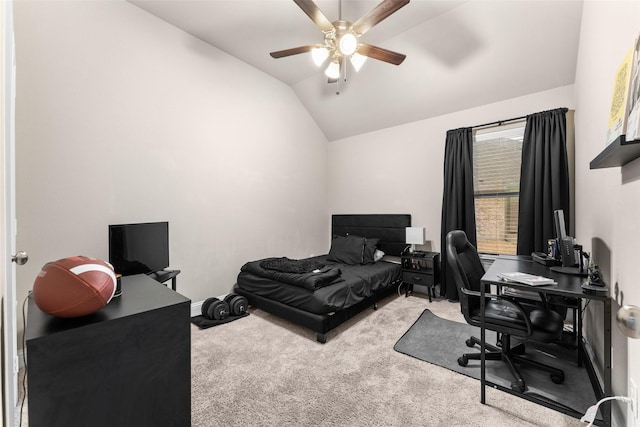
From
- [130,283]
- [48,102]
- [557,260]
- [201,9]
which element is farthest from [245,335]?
[201,9]

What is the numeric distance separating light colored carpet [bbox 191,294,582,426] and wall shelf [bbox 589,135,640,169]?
157 centimetres

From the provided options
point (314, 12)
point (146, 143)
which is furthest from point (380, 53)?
point (146, 143)

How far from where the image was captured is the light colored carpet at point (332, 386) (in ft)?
5.51

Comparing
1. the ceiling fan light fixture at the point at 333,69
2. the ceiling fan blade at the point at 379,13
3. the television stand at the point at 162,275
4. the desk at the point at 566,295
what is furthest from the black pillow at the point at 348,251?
the ceiling fan blade at the point at 379,13

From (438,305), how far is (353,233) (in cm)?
185

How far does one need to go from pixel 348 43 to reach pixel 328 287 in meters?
2.33

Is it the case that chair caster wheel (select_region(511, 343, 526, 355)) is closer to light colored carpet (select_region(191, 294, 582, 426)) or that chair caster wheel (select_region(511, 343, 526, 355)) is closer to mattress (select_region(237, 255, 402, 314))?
light colored carpet (select_region(191, 294, 582, 426))

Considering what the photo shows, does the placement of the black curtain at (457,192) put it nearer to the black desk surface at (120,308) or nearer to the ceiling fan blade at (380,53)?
the ceiling fan blade at (380,53)

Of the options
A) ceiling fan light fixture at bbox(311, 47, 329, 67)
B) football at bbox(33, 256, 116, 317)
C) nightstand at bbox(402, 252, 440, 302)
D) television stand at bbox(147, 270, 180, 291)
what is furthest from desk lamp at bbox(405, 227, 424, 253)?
football at bbox(33, 256, 116, 317)

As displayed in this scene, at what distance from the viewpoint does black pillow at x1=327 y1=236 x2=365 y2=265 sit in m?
4.08

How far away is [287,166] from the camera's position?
14.8ft

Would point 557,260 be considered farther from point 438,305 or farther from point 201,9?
point 201,9

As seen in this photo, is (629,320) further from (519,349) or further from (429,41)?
(429,41)

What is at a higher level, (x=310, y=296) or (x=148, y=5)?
(x=148, y=5)
